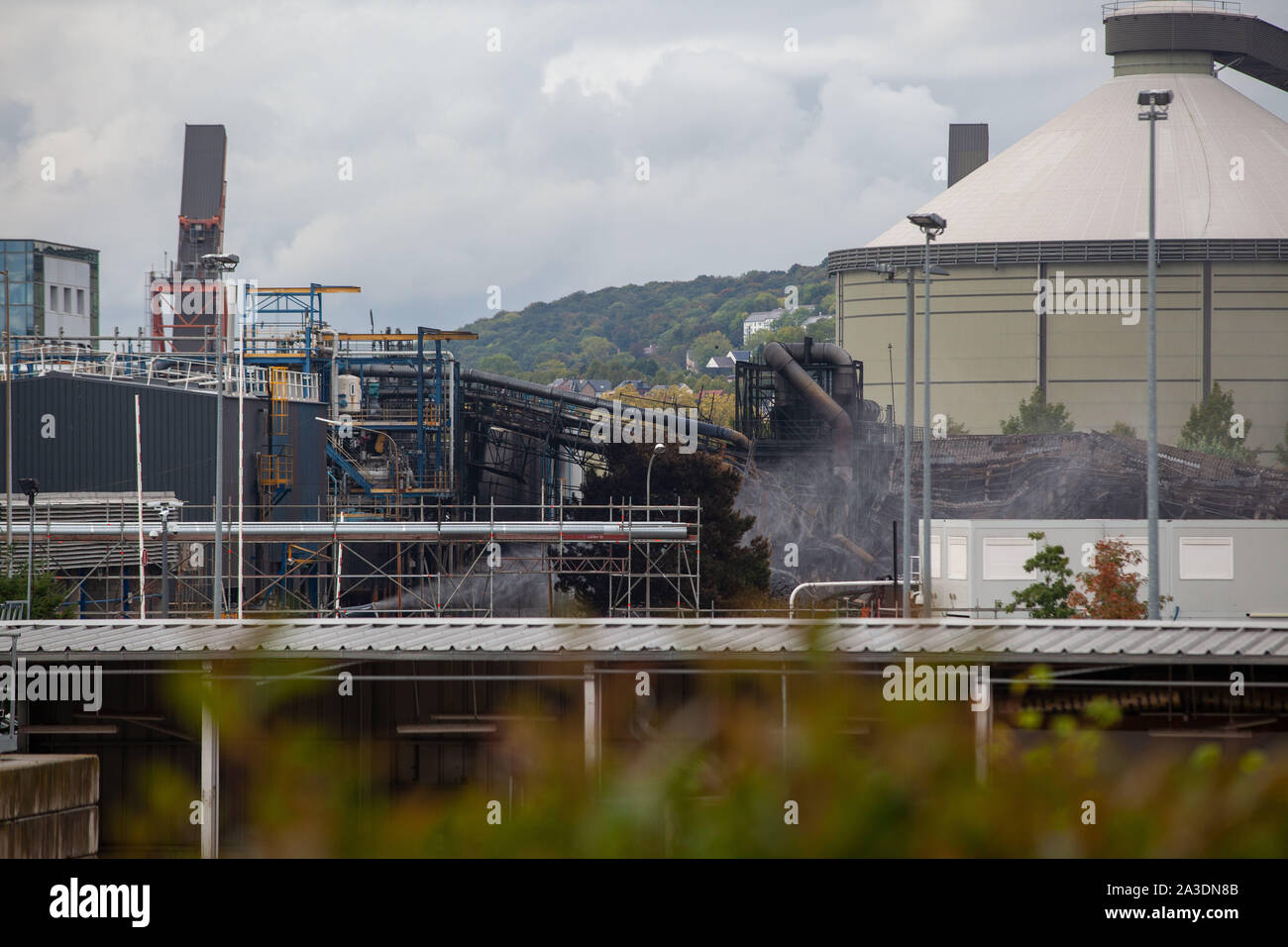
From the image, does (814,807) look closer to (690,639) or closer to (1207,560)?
(690,639)

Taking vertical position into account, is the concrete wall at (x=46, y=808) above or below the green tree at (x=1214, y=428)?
below

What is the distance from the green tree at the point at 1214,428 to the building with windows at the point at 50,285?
60.9 m

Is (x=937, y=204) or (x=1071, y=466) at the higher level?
(x=937, y=204)

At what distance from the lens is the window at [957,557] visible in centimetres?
4484

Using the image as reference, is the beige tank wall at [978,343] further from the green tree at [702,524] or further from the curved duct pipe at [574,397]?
the green tree at [702,524]

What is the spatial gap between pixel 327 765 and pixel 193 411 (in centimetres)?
4063

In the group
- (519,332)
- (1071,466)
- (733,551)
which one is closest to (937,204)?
(1071,466)

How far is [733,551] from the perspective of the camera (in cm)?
4781

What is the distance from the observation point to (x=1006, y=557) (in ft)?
145

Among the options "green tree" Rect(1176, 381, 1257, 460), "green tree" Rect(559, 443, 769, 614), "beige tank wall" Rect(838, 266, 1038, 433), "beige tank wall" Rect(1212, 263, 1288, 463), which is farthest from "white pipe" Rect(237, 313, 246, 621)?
"beige tank wall" Rect(1212, 263, 1288, 463)

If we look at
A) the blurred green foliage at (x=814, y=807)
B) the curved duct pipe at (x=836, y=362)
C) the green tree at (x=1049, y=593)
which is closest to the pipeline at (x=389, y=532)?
the green tree at (x=1049, y=593)

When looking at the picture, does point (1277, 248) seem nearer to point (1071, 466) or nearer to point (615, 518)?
point (1071, 466)

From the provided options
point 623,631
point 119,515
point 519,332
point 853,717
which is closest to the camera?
point 853,717
